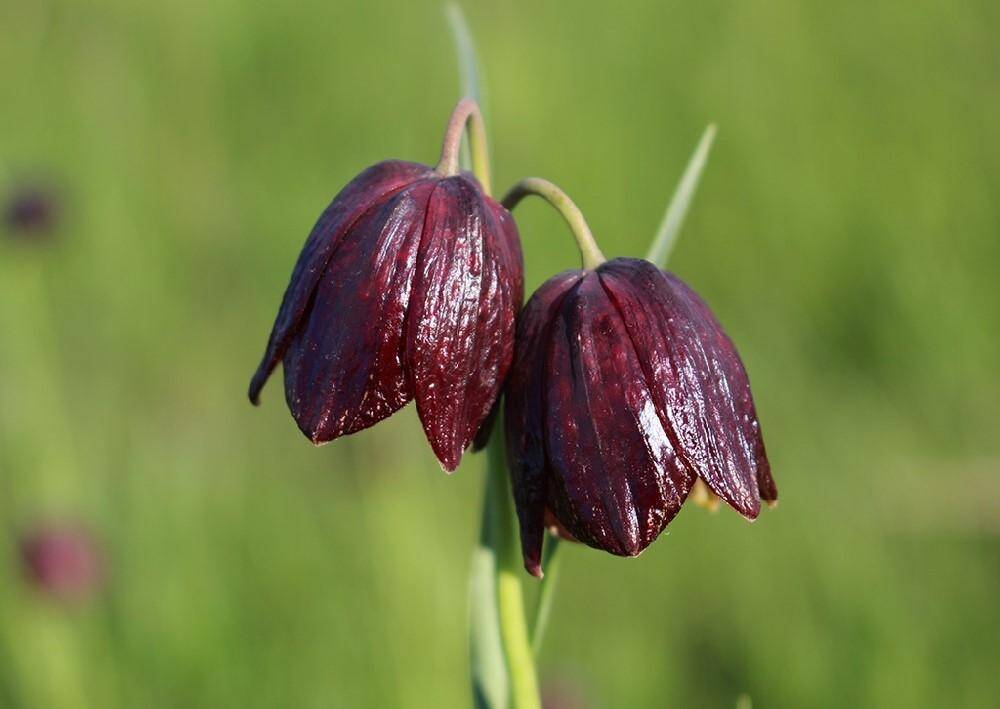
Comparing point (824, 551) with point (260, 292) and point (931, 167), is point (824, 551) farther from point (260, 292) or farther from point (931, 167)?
point (260, 292)

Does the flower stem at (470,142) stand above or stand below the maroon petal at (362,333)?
above

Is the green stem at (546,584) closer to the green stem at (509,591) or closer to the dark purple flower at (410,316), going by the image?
the green stem at (509,591)

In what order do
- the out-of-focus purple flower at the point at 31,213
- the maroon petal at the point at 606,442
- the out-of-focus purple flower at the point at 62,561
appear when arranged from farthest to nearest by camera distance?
the out-of-focus purple flower at the point at 31,213 < the out-of-focus purple flower at the point at 62,561 < the maroon petal at the point at 606,442

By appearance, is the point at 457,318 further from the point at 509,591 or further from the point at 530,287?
the point at 530,287

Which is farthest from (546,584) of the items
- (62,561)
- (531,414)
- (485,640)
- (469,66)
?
(62,561)

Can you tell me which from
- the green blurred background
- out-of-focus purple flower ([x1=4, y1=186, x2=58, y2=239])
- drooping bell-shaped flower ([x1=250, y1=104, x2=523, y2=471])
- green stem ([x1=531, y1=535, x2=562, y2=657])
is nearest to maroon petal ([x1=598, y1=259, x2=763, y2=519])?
drooping bell-shaped flower ([x1=250, y1=104, x2=523, y2=471])

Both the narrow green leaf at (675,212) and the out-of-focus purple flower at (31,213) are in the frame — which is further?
the out-of-focus purple flower at (31,213)

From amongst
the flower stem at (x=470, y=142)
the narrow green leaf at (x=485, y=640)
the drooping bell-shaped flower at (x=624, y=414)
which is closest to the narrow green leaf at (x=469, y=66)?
the flower stem at (x=470, y=142)

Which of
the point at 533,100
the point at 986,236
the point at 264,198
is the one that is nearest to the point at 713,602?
the point at 986,236
